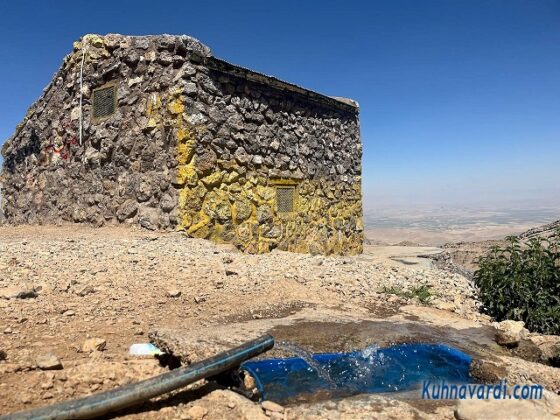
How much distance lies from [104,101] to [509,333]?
9365 mm

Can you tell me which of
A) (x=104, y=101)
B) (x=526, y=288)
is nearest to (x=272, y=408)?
(x=526, y=288)

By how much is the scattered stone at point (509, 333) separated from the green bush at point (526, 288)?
0.71 metres

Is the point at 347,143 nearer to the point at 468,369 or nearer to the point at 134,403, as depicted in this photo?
the point at 468,369

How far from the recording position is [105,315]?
5.01m

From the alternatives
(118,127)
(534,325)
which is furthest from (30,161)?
(534,325)

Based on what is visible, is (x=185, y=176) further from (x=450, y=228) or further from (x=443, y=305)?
(x=450, y=228)

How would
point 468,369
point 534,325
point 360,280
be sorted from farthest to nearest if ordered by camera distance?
1. point 360,280
2. point 534,325
3. point 468,369

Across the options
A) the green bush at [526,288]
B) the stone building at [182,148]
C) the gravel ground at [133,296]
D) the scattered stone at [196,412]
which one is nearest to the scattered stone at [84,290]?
the gravel ground at [133,296]

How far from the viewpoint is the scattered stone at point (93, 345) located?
4031mm

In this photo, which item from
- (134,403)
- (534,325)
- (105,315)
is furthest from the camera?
(534,325)

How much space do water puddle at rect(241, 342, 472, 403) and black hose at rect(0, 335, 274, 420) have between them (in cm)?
65

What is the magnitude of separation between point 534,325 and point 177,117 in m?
7.30

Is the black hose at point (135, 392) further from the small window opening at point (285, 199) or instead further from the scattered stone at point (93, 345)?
the small window opening at point (285, 199)

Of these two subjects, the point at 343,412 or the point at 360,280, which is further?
the point at 360,280
